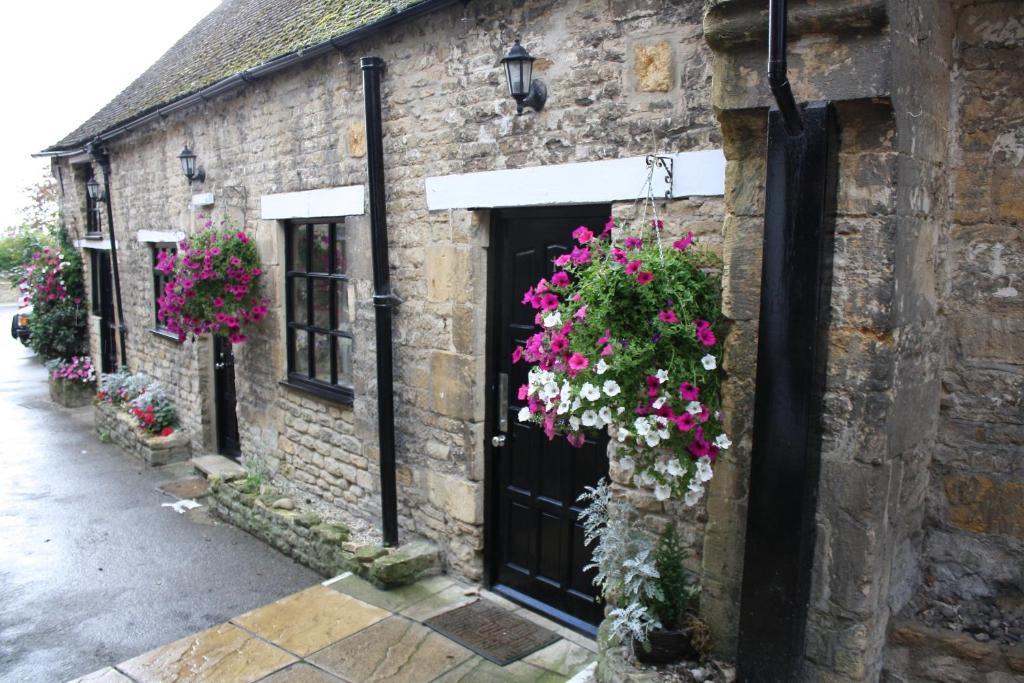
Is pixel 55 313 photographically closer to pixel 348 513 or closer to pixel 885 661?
pixel 348 513

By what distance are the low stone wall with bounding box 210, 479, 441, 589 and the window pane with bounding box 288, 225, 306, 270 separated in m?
1.93

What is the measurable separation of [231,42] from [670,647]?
814 cm

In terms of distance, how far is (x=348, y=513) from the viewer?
241 inches

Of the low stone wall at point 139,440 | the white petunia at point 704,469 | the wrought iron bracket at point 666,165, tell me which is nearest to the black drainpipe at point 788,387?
the white petunia at point 704,469

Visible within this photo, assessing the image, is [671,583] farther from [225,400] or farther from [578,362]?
[225,400]

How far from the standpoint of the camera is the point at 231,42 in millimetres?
8805

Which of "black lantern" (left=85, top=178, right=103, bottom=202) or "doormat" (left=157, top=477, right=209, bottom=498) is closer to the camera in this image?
"doormat" (left=157, top=477, right=209, bottom=498)

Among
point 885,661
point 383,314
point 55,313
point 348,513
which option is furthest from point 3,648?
point 55,313

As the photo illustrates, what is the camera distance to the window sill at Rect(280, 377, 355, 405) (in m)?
6.03

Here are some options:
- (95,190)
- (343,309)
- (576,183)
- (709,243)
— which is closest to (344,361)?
(343,309)

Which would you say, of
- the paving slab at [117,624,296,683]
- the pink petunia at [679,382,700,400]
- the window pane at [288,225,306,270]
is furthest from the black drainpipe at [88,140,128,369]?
the pink petunia at [679,382,700,400]

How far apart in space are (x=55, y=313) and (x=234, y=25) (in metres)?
6.27

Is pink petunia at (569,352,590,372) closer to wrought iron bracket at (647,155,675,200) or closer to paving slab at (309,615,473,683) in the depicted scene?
wrought iron bracket at (647,155,675,200)

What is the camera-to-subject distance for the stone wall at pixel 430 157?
3.71 m
